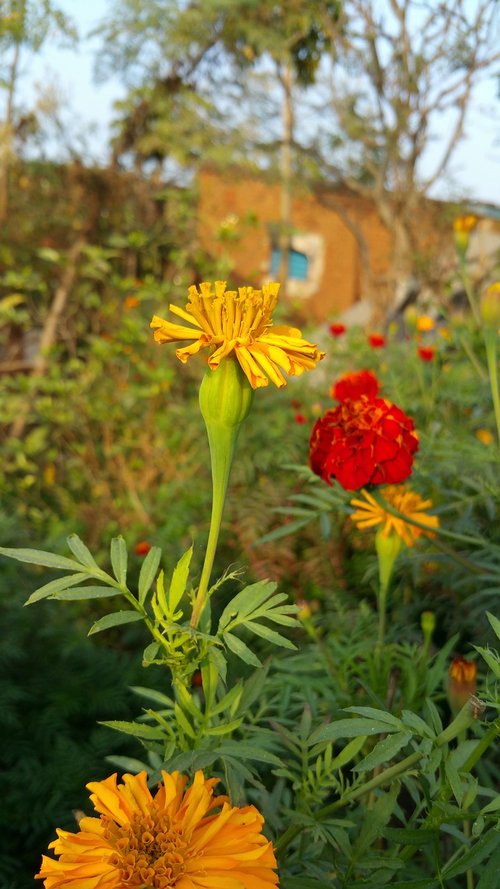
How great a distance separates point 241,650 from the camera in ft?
1.94

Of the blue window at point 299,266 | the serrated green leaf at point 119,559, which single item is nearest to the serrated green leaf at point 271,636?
the serrated green leaf at point 119,559

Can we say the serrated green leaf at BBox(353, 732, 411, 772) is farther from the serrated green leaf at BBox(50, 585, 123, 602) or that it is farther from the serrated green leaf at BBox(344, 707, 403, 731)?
the serrated green leaf at BBox(50, 585, 123, 602)

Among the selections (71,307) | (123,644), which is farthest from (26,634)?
(71,307)

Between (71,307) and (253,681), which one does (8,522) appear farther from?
(71,307)

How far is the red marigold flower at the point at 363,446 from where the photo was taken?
3.12 ft

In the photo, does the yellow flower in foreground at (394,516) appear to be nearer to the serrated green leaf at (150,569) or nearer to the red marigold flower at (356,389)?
the red marigold flower at (356,389)

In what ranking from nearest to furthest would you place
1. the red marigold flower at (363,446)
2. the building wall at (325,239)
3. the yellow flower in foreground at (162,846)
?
1. the yellow flower in foreground at (162,846)
2. the red marigold flower at (363,446)
3. the building wall at (325,239)

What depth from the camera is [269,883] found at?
50 centimetres

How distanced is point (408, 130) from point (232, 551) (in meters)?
6.30

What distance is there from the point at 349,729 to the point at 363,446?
0.44m

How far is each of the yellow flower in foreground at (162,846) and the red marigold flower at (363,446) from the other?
0.47 meters

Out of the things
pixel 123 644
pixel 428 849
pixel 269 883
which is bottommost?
pixel 123 644

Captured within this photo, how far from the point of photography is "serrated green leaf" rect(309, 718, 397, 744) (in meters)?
0.55

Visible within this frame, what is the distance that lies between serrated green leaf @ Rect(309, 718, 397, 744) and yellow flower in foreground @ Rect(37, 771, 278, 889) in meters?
0.07
